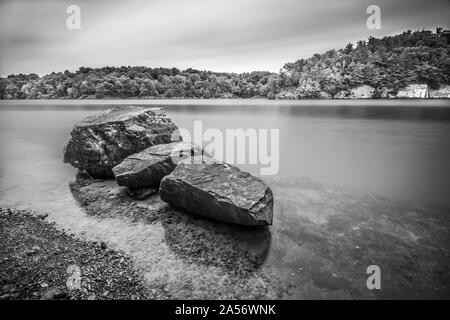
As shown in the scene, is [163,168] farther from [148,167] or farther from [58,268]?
[58,268]

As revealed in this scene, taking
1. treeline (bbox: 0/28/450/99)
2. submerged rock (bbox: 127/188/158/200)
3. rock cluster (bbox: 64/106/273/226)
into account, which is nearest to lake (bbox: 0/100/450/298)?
rock cluster (bbox: 64/106/273/226)

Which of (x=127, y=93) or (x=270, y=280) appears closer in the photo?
(x=270, y=280)

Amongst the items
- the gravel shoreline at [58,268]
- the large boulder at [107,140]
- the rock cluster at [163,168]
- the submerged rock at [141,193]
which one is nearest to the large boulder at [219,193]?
the rock cluster at [163,168]

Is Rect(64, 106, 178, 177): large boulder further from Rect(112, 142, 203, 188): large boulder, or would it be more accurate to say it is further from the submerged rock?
the submerged rock

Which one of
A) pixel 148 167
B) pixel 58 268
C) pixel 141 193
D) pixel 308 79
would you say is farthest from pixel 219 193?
pixel 308 79

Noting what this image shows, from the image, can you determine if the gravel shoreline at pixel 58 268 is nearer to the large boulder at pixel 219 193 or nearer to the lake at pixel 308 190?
the lake at pixel 308 190

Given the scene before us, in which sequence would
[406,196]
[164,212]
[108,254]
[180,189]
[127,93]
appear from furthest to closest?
[127,93], [406,196], [164,212], [180,189], [108,254]

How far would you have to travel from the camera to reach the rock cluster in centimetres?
597

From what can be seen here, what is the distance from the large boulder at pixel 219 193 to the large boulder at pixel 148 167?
1.17 meters

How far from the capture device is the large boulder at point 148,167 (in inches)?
314
